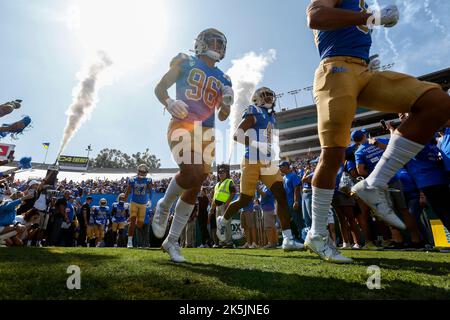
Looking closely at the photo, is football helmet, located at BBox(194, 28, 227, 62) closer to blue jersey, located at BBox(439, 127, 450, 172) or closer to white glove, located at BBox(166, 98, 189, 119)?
white glove, located at BBox(166, 98, 189, 119)

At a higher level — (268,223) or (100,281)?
(268,223)

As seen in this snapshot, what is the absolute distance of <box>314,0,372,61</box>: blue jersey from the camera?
114 inches

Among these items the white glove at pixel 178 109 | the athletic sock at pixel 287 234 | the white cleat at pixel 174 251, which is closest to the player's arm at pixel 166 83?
the white glove at pixel 178 109

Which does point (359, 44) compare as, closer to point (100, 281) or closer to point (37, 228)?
point (100, 281)

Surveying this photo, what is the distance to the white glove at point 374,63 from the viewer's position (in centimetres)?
302

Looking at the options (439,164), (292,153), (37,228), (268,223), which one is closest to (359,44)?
(439,164)

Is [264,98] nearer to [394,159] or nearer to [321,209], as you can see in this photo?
[321,209]

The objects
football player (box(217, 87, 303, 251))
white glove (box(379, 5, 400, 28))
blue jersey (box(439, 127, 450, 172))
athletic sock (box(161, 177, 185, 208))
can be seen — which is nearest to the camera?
white glove (box(379, 5, 400, 28))

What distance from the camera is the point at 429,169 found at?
3941 millimetres

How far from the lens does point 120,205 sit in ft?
44.5

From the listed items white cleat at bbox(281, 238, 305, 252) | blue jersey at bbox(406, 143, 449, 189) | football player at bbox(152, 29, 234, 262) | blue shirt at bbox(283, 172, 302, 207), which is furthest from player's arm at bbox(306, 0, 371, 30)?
blue shirt at bbox(283, 172, 302, 207)

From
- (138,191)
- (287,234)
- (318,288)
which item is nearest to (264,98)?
(287,234)

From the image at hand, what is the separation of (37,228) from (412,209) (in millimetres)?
11746

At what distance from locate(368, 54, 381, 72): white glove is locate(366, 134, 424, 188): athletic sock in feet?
2.74
